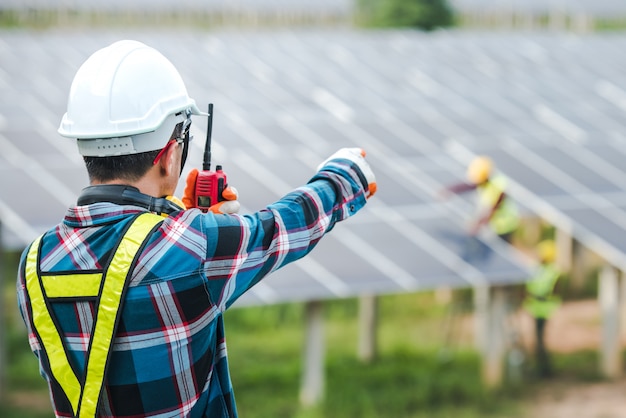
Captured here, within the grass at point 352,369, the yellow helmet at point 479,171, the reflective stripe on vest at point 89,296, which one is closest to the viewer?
the reflective stripe on vest at point 89,296

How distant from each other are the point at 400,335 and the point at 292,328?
1571 millimetres

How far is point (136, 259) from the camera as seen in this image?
2.18 metres

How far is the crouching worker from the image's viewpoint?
2213 millimetres

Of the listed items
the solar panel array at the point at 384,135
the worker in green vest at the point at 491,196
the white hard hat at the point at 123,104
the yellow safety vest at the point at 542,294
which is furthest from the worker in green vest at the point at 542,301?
the white hard hat at the point at 123,104

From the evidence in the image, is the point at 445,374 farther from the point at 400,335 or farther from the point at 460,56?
the point at 460,56

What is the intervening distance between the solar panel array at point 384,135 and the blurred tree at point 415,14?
11223 mm

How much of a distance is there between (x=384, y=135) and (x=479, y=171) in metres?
2.35

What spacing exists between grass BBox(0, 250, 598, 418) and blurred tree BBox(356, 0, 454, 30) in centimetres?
2001

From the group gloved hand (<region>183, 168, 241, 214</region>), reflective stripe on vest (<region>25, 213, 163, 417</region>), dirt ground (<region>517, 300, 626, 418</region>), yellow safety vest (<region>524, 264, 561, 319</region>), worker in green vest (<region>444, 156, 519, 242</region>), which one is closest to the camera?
reflective stripe on vest (<region>25, 213, 163, 417</region>)

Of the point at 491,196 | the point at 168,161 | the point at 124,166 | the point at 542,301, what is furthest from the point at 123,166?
the point at 542,301

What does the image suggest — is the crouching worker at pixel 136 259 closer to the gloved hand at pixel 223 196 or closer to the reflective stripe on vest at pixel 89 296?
the reflective stripe on vest at pixel 89 296

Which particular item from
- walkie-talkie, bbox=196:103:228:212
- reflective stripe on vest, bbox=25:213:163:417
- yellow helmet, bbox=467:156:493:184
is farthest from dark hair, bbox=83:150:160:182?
yellow helmet, bbox=467:156:493:184

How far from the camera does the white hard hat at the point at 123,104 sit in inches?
90.1

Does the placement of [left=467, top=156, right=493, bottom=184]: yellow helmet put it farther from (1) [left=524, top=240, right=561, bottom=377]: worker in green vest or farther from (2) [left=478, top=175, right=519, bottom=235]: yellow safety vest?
(1) [left=524, top=240, right=561, bottom=377]: worker in green vest
